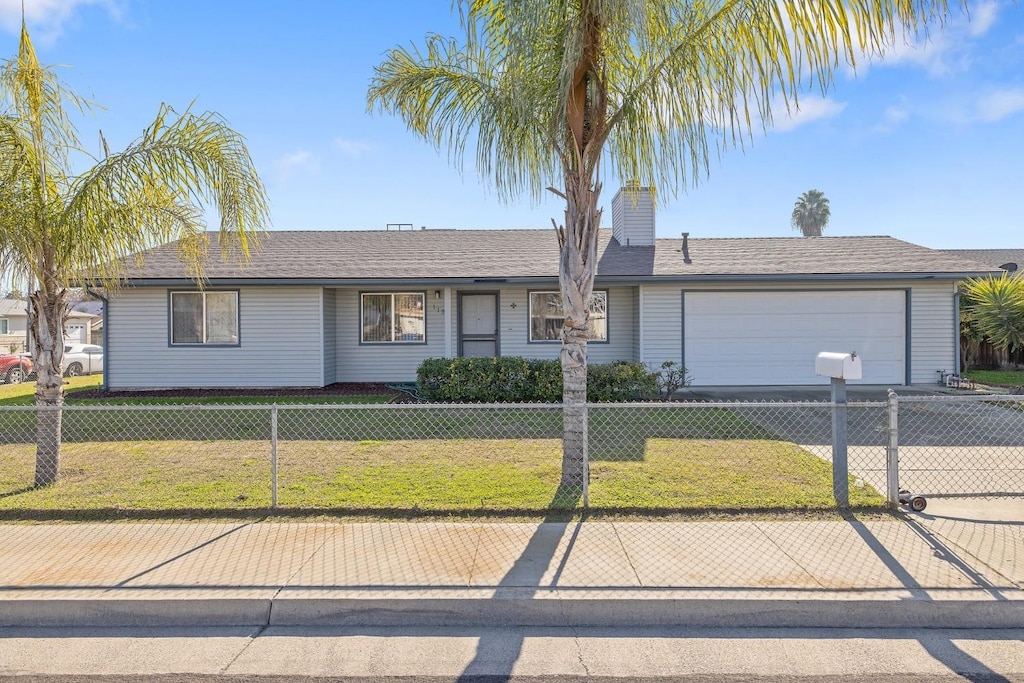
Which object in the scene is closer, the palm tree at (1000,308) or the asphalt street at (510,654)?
the asphalt street at (510,654)

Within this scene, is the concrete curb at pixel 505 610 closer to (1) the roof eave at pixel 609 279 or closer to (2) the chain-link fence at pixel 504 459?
(2) the chain-link fence at pixel 504 459

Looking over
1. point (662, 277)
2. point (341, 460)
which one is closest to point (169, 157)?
point (341, 460)

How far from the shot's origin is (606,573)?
13.9ft

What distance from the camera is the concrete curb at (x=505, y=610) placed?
12.4 ft

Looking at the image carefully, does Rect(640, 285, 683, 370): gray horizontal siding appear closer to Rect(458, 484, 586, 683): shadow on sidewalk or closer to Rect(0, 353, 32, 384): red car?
Rect(458, 484, 586, 683): shadow on sidewalk

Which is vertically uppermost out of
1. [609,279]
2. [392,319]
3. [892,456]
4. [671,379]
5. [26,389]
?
[609,279]

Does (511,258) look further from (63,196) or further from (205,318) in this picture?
(63,196)

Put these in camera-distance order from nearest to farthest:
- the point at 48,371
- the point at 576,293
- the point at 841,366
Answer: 1. the point at 841,366
2. the point at 576,293
3. the point at 48,371

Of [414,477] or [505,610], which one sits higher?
[414,477]

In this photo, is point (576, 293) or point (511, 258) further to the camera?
point (511, 258)

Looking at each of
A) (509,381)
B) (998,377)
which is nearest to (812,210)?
(998,377)

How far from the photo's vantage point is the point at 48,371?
6598 mm

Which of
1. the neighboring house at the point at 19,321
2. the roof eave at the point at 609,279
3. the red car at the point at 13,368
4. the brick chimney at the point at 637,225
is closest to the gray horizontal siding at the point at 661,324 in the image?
the roof eave at the point at 609,279

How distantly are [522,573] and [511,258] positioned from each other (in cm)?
1152
